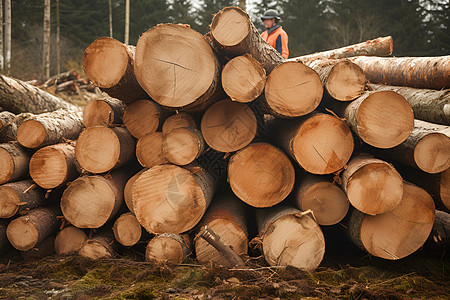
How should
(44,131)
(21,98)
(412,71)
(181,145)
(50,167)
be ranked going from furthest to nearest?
(21,98), (412,71), (44,131), (50,167), (181,145)

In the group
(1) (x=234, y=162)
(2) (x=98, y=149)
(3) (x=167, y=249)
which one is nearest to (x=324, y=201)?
(1) (x=234, y=162)

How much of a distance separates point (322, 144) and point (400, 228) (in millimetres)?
909

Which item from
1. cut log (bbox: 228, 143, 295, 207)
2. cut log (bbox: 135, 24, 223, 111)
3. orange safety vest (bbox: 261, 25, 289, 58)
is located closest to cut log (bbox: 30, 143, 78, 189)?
cut log (bbox: 135, 24, 223, 111)

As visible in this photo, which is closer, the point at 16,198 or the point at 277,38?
the point at 16,198

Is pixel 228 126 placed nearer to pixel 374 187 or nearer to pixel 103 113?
pixel 374 187

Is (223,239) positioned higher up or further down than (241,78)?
further down

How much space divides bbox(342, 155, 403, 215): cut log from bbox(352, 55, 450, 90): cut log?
171 centimetres

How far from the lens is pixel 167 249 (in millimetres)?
2752

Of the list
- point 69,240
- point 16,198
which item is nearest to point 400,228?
point 69,240

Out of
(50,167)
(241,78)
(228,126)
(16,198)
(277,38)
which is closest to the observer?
(241,78)

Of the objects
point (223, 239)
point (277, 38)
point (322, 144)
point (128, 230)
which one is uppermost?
Answer: point (277, 38)

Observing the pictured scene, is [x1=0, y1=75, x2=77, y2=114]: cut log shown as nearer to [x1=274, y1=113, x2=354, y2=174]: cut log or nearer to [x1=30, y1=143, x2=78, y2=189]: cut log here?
[x1=30, y1=143, x2=78, y2=189]: cut log

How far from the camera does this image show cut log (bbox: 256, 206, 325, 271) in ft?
8.38

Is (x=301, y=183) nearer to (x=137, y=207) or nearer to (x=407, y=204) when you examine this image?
(x=407, y=204)
